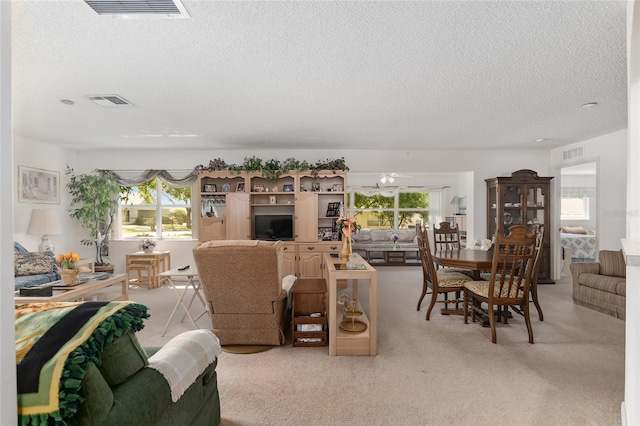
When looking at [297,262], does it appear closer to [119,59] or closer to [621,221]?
[119,59]

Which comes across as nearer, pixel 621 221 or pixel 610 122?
pixel 610 122

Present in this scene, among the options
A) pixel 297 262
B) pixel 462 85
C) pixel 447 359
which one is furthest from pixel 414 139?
pixel 447 359

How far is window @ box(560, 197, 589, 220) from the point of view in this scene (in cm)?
988

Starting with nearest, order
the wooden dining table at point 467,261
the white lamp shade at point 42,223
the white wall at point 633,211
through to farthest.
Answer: the white wall at point 633,211 < the wooden dining table at point 467,261 < the white lamp shade at point 42,223

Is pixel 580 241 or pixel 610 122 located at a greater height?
pixel 610 122

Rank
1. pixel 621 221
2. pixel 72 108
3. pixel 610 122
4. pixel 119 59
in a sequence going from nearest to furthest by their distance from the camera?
pixel 119 59, pixel 72 108, pixel 610 122, pixel 621 221

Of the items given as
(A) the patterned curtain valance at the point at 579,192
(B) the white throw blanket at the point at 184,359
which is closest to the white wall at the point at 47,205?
(B) the white throw blanket at the point at 184,359

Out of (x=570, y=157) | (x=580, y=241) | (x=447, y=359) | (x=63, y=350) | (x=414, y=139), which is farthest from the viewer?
(x=580, y=241)

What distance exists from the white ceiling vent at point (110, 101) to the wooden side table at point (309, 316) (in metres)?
2.59

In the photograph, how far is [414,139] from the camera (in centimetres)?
565

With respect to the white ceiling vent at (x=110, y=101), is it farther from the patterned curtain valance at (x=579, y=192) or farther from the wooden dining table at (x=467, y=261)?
the patterned curtain valance at (x=579, y=192)

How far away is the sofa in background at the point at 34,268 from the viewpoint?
4.32m

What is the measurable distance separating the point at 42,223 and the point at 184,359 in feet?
16.4

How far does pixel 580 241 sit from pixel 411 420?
7.53m
